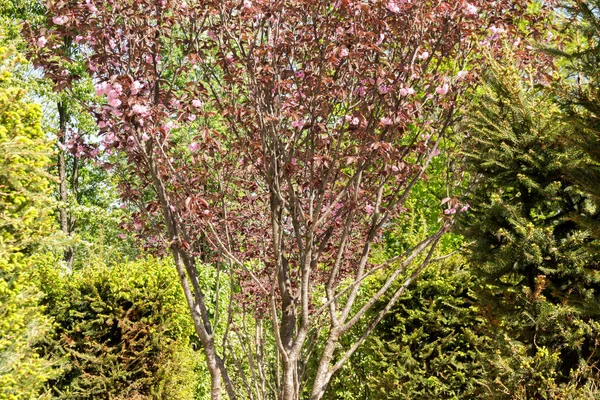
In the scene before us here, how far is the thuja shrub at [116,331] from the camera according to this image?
7012mm

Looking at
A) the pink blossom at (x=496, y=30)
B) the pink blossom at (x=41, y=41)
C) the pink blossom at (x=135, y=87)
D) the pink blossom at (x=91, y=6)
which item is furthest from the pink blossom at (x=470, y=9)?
the pink blossom at (x=41, y=41)

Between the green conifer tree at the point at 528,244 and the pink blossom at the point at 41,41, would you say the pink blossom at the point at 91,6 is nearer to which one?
the pink blossom at the point at 41,41

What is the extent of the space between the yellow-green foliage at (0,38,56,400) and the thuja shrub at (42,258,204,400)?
2010mm

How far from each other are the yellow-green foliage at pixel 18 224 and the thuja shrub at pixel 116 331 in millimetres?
2010

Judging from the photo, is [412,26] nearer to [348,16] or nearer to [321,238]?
[348,16]

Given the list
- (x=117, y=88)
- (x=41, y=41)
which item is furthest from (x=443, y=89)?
(x=41, y=41)

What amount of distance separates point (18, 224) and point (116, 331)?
2.87 m

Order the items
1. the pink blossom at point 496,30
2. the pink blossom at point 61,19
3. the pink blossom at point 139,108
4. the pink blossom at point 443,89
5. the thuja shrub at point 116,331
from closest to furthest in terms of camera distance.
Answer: the pink blossom at point 139,108, the pink blossom at point 61,19, the pink blossom at point 443,89, the pink blossom at point 496,30, the thuja shrub at point 116,331

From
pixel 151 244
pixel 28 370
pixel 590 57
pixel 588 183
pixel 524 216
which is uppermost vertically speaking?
pixel 590 57

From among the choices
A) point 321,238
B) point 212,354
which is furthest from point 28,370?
point 321,238

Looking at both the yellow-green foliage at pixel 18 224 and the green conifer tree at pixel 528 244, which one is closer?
the yellow-green foliage at pixel 18 224

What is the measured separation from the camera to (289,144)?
5.02 m

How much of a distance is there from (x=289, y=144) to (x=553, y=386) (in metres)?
2.48

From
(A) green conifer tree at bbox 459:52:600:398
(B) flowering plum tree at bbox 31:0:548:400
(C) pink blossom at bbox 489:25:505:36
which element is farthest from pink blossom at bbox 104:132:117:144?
(C) pink blossom at bbox 489:25:505:36
